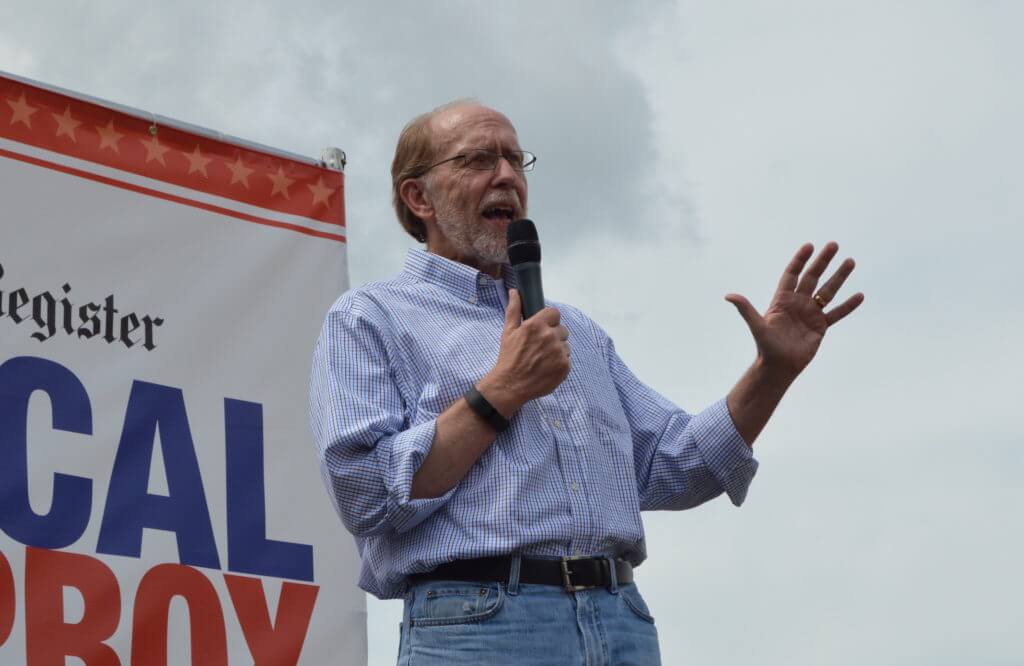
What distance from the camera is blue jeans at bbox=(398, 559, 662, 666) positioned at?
2158 millimetres

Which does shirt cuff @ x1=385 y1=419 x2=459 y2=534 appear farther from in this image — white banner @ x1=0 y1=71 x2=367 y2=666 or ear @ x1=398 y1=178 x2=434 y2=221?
A: white banner @ x1=0 y1=71 x2=367 y2=666

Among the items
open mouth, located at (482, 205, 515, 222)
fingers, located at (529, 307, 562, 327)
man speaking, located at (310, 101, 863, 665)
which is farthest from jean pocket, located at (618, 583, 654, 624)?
open mouth, located at (482, 205, 515, 222)

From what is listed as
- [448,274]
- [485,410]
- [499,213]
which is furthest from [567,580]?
[499,213]

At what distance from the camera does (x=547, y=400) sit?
2.45 meters

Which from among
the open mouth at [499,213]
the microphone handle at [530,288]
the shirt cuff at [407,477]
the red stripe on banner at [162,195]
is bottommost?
the shirt cuff at [407,477]

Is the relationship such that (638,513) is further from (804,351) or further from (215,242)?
(215,242)

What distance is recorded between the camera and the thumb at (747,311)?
8.08ft

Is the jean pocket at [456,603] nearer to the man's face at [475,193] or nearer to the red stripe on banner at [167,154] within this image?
the man's face at [475,193]

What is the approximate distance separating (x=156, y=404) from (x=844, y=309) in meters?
1.90

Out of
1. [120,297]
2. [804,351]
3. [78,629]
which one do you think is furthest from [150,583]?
[804,351]

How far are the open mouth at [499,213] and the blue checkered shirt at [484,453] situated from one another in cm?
13

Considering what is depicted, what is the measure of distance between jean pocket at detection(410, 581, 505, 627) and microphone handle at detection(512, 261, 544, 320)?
0.49 meters

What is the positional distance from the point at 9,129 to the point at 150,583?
1.24m

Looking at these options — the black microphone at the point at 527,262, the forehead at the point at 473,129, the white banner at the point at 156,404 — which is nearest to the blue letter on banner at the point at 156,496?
the white banner at the point at 156,404
